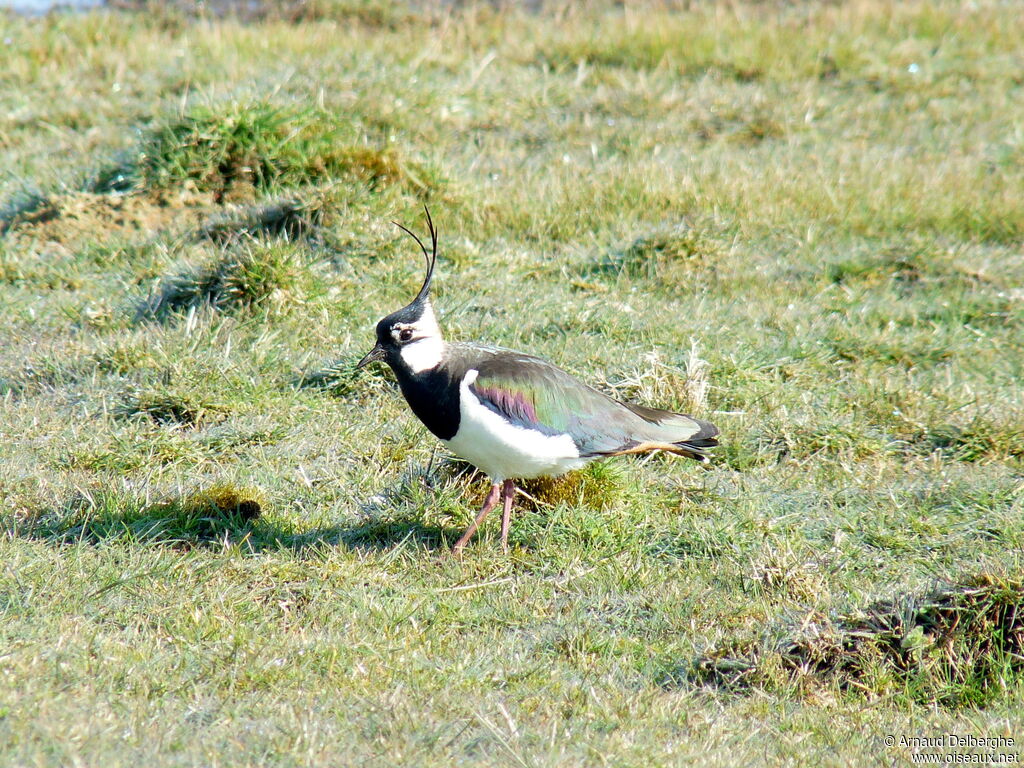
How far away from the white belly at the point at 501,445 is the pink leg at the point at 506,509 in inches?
5.4

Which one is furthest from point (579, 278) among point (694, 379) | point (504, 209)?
point (694, 379)

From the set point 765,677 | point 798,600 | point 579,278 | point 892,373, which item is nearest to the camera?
point 765,677

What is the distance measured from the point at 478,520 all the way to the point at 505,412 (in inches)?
19.3

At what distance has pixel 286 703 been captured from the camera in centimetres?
346

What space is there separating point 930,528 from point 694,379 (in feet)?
4.00

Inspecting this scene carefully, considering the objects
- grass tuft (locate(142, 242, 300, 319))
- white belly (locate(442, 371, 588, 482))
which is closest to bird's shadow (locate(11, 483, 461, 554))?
white belly (locate(442, 371, 588, 482))

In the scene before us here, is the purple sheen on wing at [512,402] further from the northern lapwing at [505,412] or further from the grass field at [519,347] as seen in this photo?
the grass field at [519,347]

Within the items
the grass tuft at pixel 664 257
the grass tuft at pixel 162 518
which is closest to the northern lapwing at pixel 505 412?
the grass tuft at pixel 162 518

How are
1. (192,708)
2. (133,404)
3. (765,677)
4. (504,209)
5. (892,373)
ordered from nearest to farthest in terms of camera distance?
(192,708) → (765,677) → (133,404) → (892,373) → (504,209)

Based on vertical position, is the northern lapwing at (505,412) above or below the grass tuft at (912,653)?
above

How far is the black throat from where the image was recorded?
14.2 ft

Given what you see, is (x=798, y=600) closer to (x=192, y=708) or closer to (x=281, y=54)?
(x=192, y=708)

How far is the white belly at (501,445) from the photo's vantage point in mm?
4270
